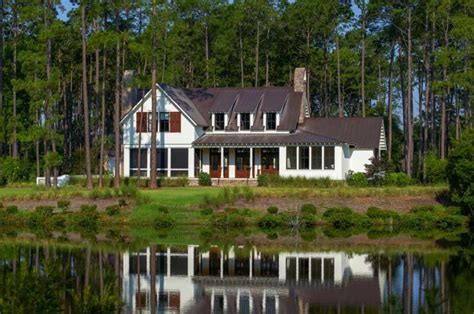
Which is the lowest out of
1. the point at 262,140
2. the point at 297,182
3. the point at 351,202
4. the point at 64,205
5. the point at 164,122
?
the point at 64,205

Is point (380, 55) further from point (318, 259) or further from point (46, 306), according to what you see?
point (46, 306)

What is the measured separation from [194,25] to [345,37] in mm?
13176

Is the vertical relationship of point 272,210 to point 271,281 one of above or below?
above

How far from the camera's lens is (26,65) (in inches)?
1956

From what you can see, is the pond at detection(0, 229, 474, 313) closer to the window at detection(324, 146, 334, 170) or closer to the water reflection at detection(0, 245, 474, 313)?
the water reflection at detection(0, 245, 474, 313)

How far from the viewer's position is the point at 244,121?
2201 inches

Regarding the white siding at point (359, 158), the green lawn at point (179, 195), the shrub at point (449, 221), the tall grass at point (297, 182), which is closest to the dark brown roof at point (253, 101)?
the white siding at point (359, 158)

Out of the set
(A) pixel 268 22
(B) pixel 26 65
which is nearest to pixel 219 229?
(B) pixel 26 65

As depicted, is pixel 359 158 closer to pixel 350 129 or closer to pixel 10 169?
pixel 350 129

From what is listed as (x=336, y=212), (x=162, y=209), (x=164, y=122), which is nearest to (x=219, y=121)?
(x=164, y=122)

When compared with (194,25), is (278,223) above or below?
below

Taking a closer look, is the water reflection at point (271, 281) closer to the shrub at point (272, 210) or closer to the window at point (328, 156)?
the shrub at point (272, 210)

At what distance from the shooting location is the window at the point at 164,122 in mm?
55906

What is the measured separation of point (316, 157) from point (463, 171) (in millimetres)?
13864
